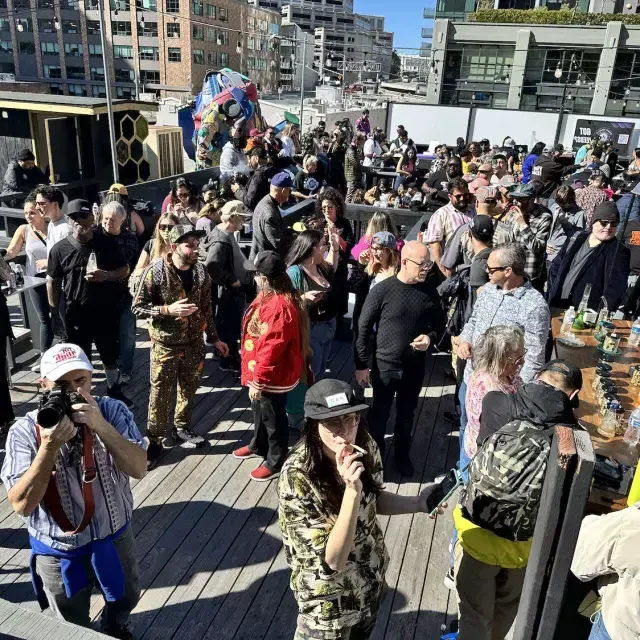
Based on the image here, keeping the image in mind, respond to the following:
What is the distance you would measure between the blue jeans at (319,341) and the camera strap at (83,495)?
2.59m

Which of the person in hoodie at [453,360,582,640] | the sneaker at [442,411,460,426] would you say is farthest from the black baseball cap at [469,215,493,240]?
the person in hoodie at [453,360,582,640]

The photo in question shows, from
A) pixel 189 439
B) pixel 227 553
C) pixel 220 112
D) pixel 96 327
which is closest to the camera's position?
pixel 227 553

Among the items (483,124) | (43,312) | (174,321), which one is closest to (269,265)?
(174,321)

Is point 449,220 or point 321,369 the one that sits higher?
point 449,220

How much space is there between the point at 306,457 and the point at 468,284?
3.03 m

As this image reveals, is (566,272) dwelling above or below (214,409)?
above

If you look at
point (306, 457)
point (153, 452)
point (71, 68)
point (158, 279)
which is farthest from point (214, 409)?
point (71, 68)

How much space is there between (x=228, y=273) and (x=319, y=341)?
3.77 ft

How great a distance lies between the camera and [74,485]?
224 centimetres

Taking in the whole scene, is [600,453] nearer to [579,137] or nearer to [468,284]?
[468,284]

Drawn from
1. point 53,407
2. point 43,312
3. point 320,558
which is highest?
point 53,407

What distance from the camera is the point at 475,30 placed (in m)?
28.9

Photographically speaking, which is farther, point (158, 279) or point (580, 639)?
point (158, 279)

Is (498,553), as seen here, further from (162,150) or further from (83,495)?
(162,150)
